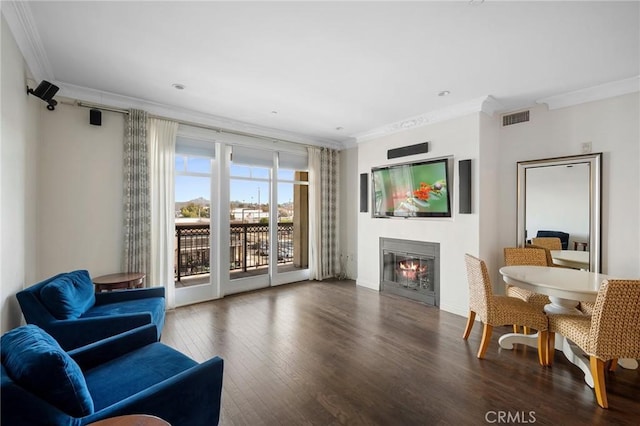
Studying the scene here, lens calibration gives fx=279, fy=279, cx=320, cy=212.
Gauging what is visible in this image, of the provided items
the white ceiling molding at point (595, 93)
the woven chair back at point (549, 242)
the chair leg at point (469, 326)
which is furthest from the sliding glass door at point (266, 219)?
the white ceiling molding at point (595, 93)

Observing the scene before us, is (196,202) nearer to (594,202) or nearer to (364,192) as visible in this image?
(364,192)

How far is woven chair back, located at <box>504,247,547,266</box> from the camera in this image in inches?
139

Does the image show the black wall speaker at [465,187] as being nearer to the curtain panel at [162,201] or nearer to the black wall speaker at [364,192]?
the black wall speaker at [364,192]

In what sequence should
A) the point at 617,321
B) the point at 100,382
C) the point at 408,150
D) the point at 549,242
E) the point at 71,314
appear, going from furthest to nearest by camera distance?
the point at 408,150 → the point at 549,242 → the point at 71,314 → the point at 617,321 → the point at 100,382

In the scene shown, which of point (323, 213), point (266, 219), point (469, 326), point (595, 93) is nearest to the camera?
point (469, 326)

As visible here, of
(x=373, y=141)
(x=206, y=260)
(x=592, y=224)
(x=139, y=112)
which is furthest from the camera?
(x=373, y=141)

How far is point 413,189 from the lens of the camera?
14.6ft

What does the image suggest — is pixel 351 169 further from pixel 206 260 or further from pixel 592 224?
pixel 592 224

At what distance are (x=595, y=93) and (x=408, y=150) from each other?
220 cm

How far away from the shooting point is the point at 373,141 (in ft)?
17.0

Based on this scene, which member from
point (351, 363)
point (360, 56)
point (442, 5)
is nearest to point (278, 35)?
point (360, 56)

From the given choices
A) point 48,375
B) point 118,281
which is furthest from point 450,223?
point 118,281

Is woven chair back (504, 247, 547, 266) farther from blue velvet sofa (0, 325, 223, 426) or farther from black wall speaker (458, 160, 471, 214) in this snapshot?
blue velvet sofa (0, 325, 223, 426)

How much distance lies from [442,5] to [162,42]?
2282 mm
